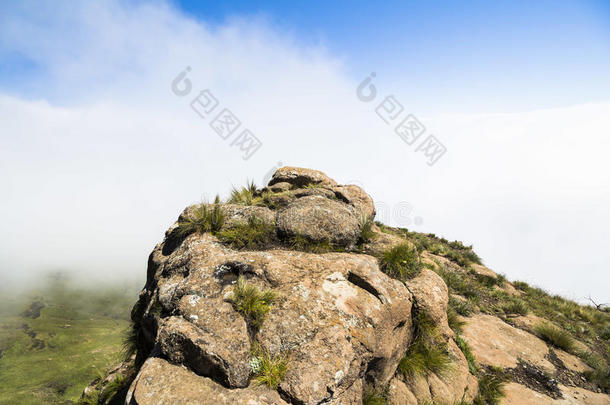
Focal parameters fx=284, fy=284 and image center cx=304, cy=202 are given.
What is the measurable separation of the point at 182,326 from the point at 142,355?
9.84 feet

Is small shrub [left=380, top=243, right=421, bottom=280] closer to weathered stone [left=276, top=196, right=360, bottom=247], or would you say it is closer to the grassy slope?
weathered stone [left=276, top=196, right=360, bottom=247]

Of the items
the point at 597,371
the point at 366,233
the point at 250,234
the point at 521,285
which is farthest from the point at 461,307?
the point at 521,285

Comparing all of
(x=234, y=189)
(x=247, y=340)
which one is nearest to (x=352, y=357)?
(x=247, y=340)

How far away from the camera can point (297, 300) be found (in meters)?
6.64

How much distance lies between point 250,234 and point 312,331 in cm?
344

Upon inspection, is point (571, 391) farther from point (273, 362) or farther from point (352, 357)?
point (273, 362)

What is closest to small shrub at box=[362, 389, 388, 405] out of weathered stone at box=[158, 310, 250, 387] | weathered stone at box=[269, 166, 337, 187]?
weathered stone at box=[158, 310, 250, 387]

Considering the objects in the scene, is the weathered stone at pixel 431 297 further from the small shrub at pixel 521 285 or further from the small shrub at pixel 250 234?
the small shrub at pixel 521 285

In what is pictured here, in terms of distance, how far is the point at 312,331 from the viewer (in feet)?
20.2

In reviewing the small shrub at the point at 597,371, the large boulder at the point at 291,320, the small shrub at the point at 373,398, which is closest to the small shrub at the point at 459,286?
the small shrub at the point at 597,371

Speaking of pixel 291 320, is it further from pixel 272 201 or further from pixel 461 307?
pixel 461 307

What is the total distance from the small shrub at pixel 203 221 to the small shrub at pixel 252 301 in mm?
2674

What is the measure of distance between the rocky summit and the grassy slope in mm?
88499

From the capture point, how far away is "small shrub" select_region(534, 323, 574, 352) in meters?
10.9
